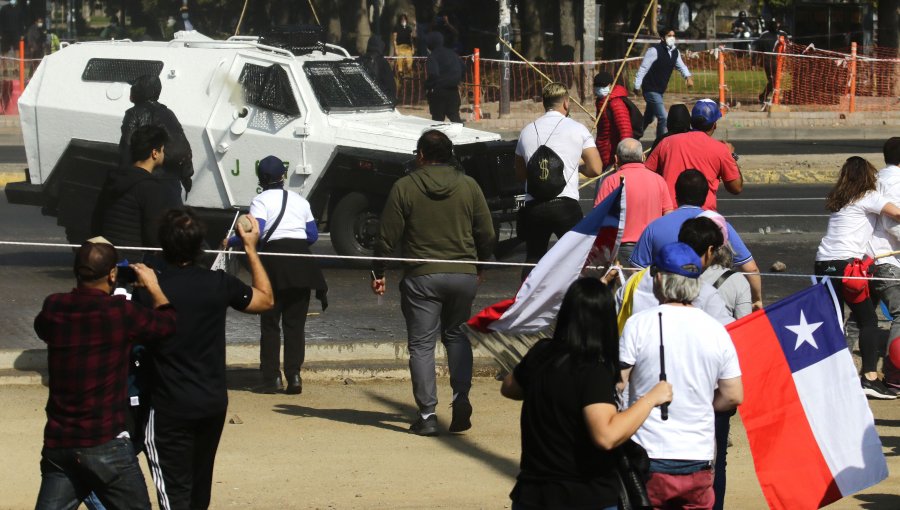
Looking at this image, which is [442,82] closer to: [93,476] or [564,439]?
[93,476]

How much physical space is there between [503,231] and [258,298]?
8.41m

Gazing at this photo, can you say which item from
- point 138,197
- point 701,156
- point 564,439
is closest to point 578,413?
point 564,439

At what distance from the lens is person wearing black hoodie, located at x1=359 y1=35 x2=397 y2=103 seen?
14.4m

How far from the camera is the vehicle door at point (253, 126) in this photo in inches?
523

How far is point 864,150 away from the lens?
2452cm

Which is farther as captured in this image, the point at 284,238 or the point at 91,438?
the point at 284,238

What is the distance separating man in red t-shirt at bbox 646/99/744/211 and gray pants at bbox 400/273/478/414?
75.0 inches

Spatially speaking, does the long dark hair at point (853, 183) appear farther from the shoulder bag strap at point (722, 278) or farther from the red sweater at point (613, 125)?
the red sweater at point (613, 125)

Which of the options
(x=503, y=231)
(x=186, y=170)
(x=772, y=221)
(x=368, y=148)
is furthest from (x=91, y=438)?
(x=772, y=221)

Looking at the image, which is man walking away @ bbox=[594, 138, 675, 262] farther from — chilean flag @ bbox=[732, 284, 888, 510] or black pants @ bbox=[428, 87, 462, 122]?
black pants @ bbox=[428, 87, 462, 122]

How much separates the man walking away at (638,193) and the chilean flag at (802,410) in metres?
1.97

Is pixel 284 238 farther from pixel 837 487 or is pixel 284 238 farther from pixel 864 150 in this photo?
pixel 864 150

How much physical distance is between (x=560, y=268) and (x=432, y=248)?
1082mm

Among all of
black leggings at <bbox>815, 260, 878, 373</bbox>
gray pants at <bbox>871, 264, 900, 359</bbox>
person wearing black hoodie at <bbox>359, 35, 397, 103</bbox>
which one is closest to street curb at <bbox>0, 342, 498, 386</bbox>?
black leggings at <bbox>815, 260, 878, 373</bbox>
